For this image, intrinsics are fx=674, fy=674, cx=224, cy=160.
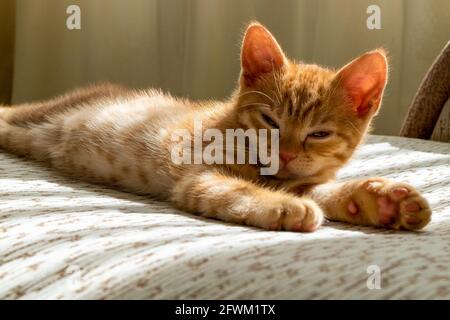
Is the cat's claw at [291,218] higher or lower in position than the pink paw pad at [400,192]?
lower

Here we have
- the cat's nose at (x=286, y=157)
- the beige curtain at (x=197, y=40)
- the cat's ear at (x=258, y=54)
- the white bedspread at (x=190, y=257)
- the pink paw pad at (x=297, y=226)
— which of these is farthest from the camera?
the beige curtain at (x=197, y=40)

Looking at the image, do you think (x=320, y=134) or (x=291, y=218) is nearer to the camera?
(x=291, y=218)

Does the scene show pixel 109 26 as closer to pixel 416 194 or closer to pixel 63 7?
pixel 63 7

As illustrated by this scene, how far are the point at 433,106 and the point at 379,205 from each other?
41.7 inches

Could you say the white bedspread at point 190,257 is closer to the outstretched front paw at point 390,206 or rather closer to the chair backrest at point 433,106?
the outstretched front paw at point 390,206

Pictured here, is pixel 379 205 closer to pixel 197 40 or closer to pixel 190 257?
pixel 190 257

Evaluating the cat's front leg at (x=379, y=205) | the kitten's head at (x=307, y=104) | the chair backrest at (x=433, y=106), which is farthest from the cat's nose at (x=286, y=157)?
the chair backrest at (x=433, y=106)

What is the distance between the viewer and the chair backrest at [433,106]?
80.0 inches

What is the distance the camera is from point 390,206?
1102 mm

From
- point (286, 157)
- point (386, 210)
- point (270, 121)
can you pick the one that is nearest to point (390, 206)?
point (386, 210)

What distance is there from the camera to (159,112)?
5.49 feet

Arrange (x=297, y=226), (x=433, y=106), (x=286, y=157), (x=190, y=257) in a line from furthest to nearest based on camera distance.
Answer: (x=433, y=106) → (x=286, y=157) → (x=297, y=226) → (x=190, y=257)

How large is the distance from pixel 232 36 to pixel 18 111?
111 cm

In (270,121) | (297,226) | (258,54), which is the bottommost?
(297,226)
